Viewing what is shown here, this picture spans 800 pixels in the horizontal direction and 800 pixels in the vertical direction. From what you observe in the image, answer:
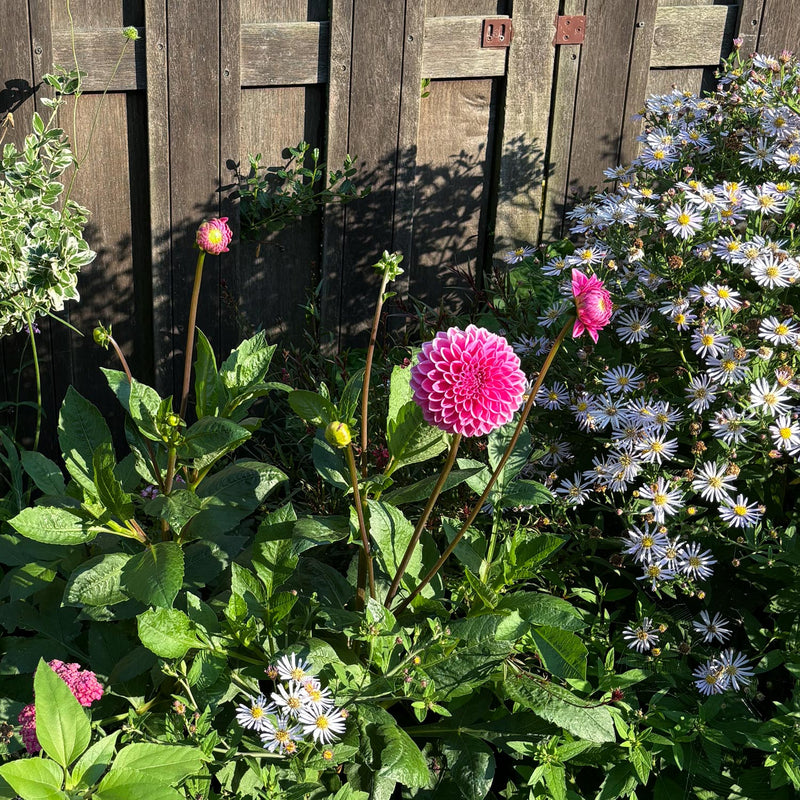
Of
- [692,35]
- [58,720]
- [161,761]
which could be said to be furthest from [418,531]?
[692,35]

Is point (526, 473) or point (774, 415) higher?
point (774, 415)

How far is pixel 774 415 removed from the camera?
2.24 m

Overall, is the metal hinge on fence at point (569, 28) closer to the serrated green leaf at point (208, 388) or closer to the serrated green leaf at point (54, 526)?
the serrated green leaf at point (208, 388)

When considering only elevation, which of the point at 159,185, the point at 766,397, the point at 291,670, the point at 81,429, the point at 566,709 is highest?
the point at 159,185

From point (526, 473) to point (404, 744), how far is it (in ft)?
3.15

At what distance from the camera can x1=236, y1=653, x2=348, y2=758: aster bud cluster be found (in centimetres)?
165

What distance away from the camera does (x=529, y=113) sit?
3.37m

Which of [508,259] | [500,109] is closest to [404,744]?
[508,259]

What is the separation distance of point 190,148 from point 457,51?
0.96m

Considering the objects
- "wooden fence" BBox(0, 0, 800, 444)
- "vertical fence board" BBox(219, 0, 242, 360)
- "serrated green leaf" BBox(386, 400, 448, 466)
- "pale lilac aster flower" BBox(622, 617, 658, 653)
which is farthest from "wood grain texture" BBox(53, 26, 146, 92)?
"pale lilac aster flower" BBox(622, 617, 658, 653)

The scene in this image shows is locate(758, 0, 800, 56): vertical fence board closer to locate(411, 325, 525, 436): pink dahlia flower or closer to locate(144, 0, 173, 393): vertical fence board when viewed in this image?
locate(144, 0, 173, 393): vertical fence board

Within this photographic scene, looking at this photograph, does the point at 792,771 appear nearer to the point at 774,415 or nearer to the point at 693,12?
the point at 774,415

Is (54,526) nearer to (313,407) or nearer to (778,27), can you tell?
(313,407)

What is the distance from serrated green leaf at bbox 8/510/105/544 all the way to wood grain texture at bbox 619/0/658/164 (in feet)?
7.63
